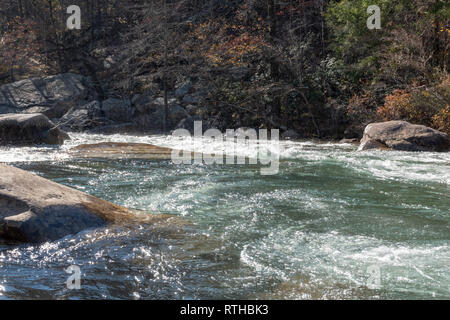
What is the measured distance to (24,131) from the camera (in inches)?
516

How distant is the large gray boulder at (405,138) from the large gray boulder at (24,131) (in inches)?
369

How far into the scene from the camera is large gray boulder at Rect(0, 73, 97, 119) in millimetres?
20578

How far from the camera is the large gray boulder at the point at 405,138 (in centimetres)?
1159

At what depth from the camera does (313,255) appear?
3.92 metres

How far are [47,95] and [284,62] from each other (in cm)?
1187

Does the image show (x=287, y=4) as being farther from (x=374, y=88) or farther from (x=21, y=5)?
(x=21, y=5)

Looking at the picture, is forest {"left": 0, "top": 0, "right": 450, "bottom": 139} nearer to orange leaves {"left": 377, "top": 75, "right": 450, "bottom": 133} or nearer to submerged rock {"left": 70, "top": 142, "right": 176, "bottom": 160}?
orange leaves {"left": 377, "top": 75, "right": 450, "bottom": 133}

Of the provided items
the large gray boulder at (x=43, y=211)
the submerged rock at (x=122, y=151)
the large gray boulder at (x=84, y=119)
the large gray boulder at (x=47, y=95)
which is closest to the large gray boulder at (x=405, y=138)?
the submerged rock at (x=122, y=151)

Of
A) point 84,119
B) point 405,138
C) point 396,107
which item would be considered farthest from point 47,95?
point 405,138

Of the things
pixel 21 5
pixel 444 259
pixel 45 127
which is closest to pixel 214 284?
pixel 444 259

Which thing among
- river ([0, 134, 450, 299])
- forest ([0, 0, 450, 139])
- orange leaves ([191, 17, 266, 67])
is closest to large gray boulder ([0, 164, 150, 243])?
river ([0, 134, 450, 299])

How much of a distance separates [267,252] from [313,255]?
0.42 metres

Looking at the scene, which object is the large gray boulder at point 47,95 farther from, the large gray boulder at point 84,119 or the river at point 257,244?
the river at point 257,244

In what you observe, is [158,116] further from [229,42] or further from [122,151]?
[122,151]
